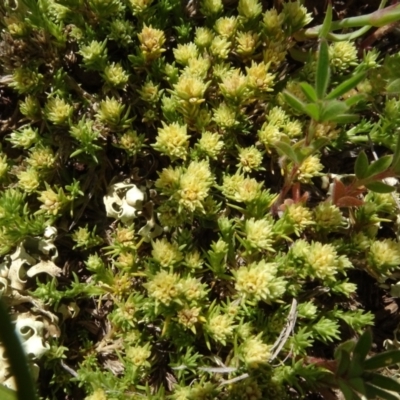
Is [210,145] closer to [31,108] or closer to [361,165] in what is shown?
[361,165]

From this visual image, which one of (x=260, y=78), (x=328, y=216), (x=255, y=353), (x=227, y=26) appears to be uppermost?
(x=227, y=26)

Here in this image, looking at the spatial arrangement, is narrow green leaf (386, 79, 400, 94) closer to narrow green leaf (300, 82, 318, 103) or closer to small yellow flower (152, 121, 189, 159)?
narrow green leaf (300, 82, 318, 103)

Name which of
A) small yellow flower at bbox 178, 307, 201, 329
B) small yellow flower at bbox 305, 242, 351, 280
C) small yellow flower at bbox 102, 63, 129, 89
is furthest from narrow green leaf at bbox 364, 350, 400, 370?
small yellow flower at bbox 102, 63, 129, 89

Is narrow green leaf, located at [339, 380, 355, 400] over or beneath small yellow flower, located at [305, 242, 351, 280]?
beneath

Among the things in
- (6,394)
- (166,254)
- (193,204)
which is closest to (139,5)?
(193,204)

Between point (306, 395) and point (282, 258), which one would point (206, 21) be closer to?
point (282, 258)

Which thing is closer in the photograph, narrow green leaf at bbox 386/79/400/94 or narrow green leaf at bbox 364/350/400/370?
narrow green leaf at bbox 364/350/400/370
